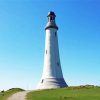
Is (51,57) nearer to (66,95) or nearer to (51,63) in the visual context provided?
(51,63)

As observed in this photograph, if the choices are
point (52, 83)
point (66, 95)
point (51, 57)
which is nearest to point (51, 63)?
point (51, 57)

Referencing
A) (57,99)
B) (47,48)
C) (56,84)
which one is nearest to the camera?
(57,99)

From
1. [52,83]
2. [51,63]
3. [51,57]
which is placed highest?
[51,57]

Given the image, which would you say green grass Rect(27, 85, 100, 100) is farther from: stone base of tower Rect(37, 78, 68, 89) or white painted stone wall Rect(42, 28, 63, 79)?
white painted stone wall Rect(42, 28, 63, 79)

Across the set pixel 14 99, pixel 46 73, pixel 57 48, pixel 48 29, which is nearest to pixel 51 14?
pixel 48 29

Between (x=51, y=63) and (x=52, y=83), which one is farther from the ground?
(x=51, y=63)

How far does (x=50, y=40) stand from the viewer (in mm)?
53500

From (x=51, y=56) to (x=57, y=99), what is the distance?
74.7ft

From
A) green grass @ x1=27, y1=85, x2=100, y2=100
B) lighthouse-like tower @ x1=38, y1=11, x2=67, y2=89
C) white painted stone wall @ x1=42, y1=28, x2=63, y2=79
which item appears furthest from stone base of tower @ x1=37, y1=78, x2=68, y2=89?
green grass @ x1=27, y1=85, x2=100, y2=100

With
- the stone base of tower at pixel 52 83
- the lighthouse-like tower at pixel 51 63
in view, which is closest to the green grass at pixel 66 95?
the stone base of tower at pixel 52 83

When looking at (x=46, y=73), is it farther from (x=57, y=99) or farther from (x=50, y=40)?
(x=57, y=99)

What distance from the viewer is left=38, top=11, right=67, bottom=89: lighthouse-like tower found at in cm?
5059

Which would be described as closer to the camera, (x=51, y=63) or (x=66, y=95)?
(x=66, y=95)

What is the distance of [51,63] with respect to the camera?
5197 centimetres
